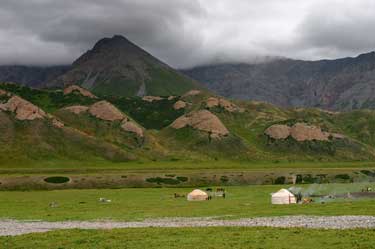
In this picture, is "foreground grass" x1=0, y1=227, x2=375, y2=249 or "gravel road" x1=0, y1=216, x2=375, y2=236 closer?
"foreground grass" x1=0, y1=227, x2=375, y2=249

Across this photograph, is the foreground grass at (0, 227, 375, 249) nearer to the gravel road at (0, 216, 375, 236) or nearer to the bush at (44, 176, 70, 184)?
the gravel road at (0, 216, 375, 236)

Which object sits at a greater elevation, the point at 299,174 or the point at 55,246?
the point at 55,246

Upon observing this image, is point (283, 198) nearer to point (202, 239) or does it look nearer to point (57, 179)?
point (202, 239)

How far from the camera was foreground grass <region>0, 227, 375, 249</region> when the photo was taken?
3253 cm

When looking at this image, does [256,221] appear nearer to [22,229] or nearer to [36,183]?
[22,229]

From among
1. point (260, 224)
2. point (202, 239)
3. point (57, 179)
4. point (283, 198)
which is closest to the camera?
point (202, 239)

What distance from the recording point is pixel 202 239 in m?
35.9

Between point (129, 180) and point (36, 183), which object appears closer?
point (36, 183)

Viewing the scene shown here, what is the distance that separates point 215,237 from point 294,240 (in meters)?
5.86

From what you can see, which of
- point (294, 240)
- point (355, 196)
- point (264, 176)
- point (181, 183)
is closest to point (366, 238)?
point (294, 240)

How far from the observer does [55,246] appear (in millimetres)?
34406

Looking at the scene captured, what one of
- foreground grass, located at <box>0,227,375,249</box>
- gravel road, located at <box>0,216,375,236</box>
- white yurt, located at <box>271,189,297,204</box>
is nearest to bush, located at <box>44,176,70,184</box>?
white yurt, located at <box>271,189,297,204</box>

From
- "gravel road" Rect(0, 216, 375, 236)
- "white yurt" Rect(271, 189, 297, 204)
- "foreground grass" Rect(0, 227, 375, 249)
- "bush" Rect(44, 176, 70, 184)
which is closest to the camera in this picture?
"foreground grass" Rect(0, 227, 375, 249)

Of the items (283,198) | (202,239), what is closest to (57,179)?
(283,198)
